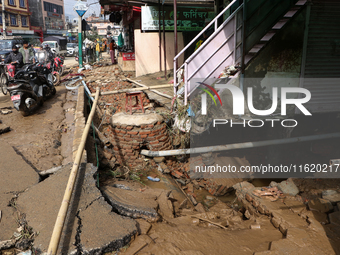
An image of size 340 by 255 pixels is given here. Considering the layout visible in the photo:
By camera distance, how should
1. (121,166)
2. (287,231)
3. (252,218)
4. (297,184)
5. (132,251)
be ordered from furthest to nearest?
(121,166) < (297,184) < (252,218) < (287,231) < (132,251)

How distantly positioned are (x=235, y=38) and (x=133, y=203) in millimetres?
4381

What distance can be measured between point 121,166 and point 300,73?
4.32m

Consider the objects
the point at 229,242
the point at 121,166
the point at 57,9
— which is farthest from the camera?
the point at 57,9

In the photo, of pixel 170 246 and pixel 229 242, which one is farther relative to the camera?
pixel 229 242

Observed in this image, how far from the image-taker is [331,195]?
4.05 m

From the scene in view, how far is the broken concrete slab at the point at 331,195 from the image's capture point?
3.91m

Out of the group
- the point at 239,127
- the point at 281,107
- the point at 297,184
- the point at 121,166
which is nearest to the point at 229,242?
the point at 297,184

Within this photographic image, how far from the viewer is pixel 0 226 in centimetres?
278

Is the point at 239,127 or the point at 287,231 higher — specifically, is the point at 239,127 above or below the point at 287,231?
above

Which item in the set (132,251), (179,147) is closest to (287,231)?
(132,251)

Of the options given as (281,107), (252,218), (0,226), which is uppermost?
(281,107)

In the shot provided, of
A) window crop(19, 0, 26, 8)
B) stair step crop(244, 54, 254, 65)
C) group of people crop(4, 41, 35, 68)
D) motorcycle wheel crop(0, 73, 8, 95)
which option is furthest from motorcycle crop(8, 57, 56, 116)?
window crop(19, 0, 26, 8)

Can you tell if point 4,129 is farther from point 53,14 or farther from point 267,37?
point 53,14

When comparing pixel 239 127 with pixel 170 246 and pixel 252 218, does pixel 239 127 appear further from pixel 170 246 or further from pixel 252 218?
pixel 170 246
